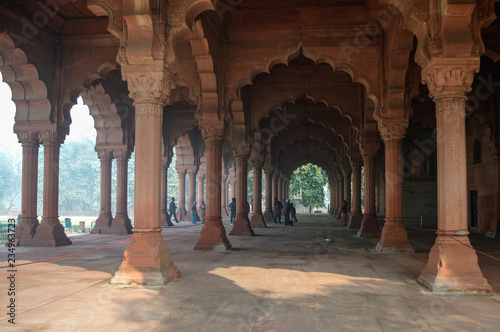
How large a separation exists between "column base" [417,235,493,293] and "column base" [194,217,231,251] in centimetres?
594

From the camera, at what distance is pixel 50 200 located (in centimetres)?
1342

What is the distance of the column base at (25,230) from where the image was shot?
1316 cm

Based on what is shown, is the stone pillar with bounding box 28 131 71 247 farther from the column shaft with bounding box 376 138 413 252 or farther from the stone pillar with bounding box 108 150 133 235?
the column shaft with bounding box 376 138 413 252

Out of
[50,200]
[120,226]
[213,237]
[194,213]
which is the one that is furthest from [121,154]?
[194,213]

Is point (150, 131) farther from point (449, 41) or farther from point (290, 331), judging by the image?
point (449, 41)

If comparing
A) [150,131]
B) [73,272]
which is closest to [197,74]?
[150,131]

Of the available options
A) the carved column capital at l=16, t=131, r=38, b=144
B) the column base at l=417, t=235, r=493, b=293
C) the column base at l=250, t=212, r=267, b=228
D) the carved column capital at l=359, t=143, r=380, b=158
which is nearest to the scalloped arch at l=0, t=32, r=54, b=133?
the carved column capital at l=16, t=131, r=38, b=144

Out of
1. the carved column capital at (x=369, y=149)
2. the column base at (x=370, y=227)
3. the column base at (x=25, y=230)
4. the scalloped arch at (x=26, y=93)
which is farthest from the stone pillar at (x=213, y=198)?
the column base at (x=370, y=227)

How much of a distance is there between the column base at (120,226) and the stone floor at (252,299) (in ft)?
23.8

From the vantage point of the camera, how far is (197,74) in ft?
38.4

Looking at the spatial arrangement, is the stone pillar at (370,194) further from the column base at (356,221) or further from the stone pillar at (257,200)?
the stone pillar at (257,200)

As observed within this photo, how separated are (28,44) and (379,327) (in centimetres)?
1187

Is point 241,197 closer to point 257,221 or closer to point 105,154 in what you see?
point 257,221

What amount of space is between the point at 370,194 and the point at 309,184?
43083 mm
